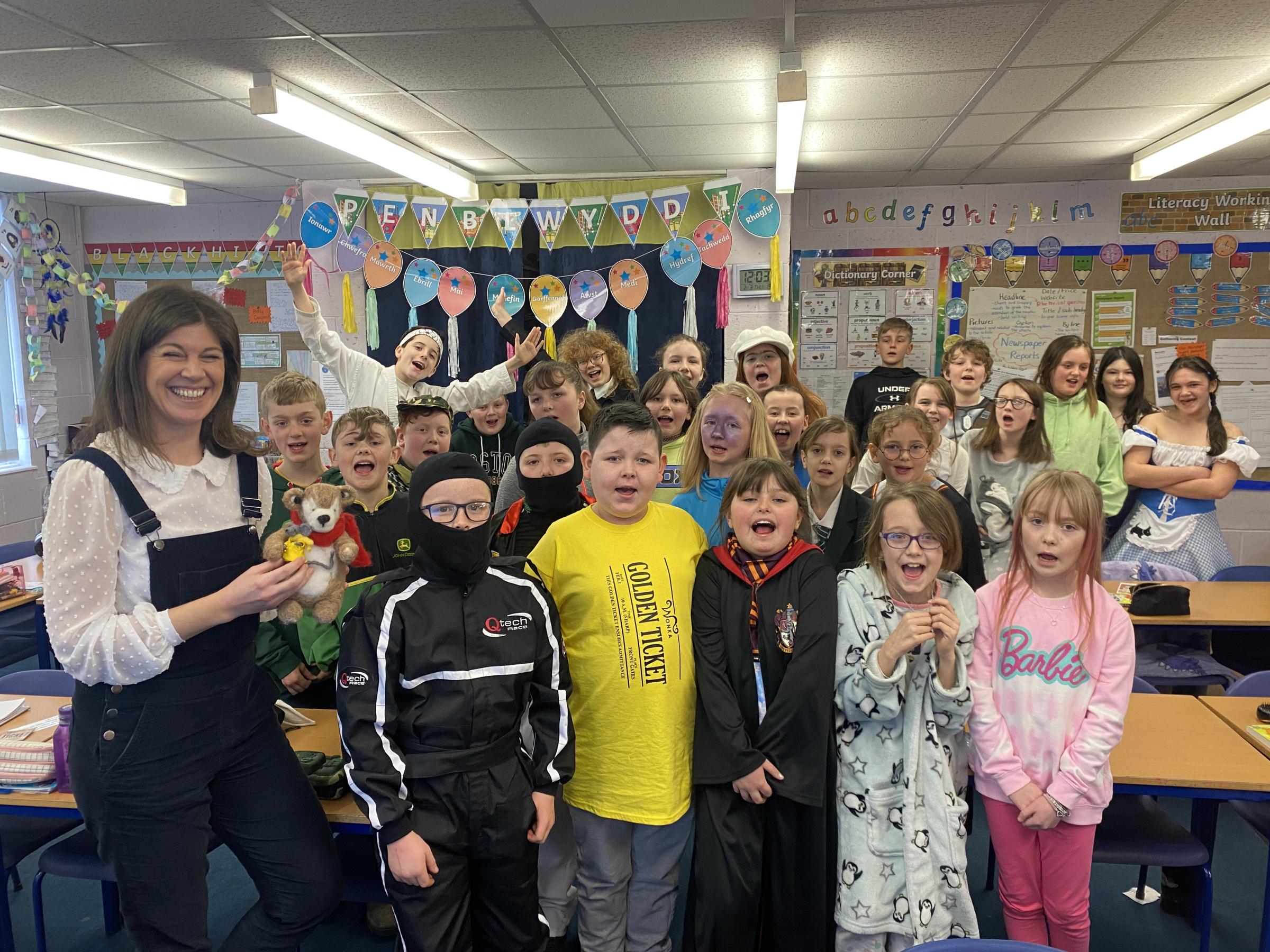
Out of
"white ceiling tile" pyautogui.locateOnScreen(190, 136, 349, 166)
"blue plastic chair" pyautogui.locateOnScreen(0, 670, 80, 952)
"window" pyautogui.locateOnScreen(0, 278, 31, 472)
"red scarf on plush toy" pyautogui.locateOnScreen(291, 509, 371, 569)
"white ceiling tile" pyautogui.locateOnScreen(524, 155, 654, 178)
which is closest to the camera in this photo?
"red scarf on plush toy" pyautogui.locateOnScreen(291, 509, 371, 569)

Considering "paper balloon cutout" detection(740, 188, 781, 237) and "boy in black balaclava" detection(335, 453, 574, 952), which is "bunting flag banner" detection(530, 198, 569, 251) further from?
"boy in black balaclava" detection(335, 453, 574, 952)

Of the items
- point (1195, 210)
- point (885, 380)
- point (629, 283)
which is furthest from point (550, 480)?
point (1195, 210)

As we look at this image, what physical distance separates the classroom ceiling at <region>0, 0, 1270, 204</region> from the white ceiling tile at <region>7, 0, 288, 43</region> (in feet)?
0.03

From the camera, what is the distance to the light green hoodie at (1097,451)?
12.4 feet

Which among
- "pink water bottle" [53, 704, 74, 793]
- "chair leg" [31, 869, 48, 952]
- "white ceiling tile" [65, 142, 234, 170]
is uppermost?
"white ceiling tile" [65, 142, 234, 170]

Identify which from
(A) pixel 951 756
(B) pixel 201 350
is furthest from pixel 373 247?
(A) pixel 951 756

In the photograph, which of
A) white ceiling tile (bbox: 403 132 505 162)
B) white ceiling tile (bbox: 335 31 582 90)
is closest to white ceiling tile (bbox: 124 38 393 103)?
white ceiling tile (bbox: 335 31 582 90)

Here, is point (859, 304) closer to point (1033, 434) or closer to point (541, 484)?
point (1033, 434)

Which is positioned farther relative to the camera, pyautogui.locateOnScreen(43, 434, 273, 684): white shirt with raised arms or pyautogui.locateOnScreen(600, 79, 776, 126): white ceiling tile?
pyautogui.locateOnScreen(600, 79, 776, 126): white ceiling tile

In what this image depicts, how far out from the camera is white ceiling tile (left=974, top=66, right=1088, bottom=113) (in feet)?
10.9

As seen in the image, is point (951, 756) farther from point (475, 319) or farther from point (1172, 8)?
point (475, 319)

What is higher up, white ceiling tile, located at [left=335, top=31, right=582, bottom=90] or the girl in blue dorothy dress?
white ceiling tile, located at [left=335, top=31, right=582, bottom=90]

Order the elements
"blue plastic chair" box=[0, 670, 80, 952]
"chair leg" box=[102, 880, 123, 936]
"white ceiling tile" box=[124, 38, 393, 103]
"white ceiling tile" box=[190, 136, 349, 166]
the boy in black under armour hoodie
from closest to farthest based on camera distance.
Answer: "blue plastic chair" box=[0, 670, 80, 952]
"chair leg" box=[102, 880, 123, 936]
"white ceiling tile" box=[124, 38, 393, 103]
"white ceiling tile" box=[190, 136, 349, 166]
the boy in black under armour hoodie

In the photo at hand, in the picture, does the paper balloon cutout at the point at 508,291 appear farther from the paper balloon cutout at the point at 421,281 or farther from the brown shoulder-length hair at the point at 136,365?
the brown shoulder-length hair at the point at 136,365
